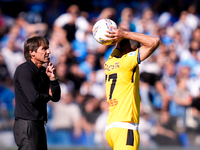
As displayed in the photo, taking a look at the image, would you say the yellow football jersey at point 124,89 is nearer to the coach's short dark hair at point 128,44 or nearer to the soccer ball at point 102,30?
the coach's short dark hair at point 128,44

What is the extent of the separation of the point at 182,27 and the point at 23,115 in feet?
35.9

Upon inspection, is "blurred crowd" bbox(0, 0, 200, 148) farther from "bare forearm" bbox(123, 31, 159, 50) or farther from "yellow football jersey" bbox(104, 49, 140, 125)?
"bare forearm" bbox(123, 31, 159, 50)

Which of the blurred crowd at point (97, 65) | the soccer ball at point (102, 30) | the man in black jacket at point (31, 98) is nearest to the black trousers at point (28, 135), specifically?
the man in black jacket at point (31, 98)

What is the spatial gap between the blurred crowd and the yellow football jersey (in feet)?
15.5

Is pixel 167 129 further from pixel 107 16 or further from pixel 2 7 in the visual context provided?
pixel 2 7

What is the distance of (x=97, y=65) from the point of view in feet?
38.0

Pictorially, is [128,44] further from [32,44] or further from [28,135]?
[28,135]

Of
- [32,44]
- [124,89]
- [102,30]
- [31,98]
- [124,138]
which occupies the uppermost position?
[102,30]

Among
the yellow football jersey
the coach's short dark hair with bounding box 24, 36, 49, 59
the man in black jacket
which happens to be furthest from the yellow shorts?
the coach's short dark hair with bounding box 24, 36, 49, 59

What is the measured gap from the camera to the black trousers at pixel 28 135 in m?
4.31

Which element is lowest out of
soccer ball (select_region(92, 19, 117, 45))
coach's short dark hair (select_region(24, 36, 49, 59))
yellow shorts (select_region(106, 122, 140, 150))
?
yellow shorts (select_region(106, 122, 140, 150))

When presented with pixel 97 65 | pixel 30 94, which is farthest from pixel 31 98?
pixel 97 65

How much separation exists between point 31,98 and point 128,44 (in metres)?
1.63

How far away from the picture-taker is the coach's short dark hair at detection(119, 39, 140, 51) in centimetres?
470
